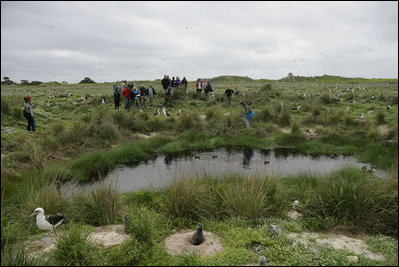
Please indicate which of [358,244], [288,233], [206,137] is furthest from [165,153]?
[358,244]

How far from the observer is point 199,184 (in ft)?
23.8

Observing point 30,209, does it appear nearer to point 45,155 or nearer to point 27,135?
point 45,155

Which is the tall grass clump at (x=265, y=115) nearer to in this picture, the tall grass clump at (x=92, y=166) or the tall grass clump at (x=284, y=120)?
the tall grass clump at (x=284, y=120)

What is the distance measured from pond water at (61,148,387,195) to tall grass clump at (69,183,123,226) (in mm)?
2737

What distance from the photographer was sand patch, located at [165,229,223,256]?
16.6ft

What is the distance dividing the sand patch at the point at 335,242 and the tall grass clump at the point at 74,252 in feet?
11.9

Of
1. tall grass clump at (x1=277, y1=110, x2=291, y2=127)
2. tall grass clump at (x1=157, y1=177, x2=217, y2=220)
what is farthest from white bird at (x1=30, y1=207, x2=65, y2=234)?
tall grass clump at (x1=277, y1=110, x2=291, y2=127)

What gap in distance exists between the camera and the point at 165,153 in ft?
44.7

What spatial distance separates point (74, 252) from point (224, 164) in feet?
26.3

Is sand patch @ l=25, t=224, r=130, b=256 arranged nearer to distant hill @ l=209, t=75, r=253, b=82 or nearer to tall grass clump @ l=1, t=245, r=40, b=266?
tall grass clump @ l=1, t=245, r=40, b=266

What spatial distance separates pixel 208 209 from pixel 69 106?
680 inches

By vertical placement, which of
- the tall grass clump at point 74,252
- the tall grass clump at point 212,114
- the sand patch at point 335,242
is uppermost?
the tall grass clump at point 212,114

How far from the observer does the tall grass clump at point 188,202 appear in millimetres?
6367

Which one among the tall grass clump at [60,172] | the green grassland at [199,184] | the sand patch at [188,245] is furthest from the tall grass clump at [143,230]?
the tall grass clump at [60,172]
